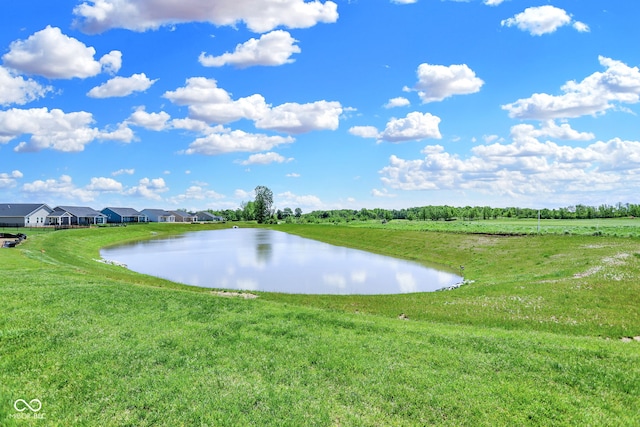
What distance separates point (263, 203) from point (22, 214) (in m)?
107

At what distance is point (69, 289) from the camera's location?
1741cm

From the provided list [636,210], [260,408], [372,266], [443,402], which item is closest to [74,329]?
[260,408]

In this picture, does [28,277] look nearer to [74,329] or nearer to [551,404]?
[74,329]

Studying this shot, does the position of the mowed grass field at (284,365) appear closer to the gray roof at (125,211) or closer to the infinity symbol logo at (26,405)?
the infinity symbol logo at (26,405)

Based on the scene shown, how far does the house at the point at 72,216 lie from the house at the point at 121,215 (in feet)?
55.5

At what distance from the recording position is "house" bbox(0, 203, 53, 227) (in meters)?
98.8

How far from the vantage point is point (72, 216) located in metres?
115

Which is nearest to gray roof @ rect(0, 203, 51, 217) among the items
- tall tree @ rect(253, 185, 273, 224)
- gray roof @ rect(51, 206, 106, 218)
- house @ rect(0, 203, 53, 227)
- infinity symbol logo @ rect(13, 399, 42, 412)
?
house @ rect(0, 203, 53, 227)

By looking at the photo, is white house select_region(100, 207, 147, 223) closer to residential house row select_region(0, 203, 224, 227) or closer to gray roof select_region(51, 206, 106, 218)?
residential house row select_region(0, 203, 224, 227)

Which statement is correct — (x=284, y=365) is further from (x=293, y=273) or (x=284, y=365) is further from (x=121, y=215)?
(x=121, y=215)

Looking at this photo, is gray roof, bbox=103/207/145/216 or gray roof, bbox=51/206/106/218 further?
gray roof, bbox=103/207/145/216

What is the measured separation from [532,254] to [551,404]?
37.1 metres

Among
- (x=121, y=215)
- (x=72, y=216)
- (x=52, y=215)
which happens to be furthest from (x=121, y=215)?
(x=52, y=215)

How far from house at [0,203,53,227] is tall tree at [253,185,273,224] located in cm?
9924
